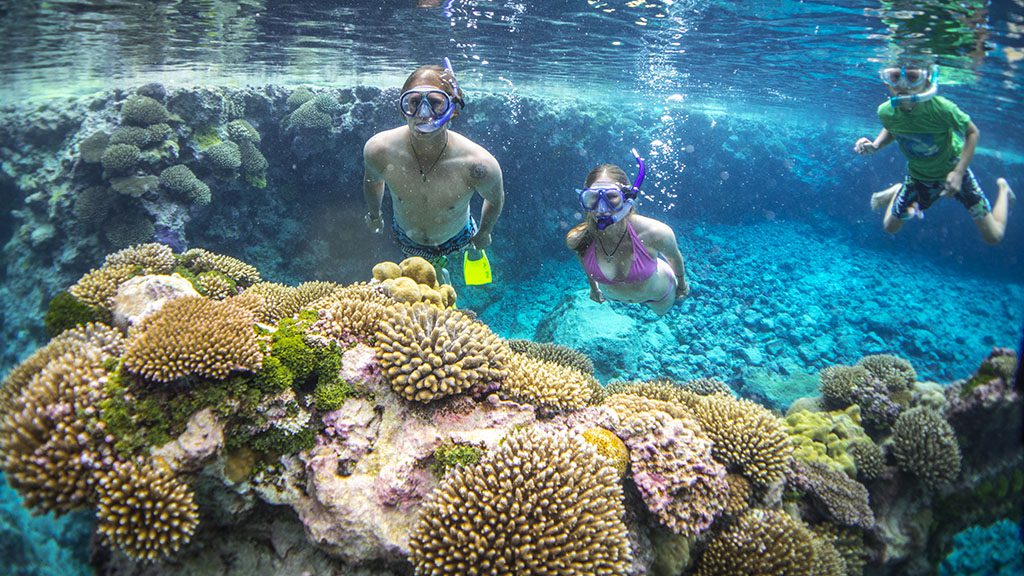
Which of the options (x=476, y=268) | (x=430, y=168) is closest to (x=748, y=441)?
(x=476, y=268)

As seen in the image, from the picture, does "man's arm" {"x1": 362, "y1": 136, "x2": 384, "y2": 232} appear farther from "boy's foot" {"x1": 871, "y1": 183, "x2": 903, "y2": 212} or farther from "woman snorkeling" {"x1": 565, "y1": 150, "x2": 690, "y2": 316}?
"boy's foot" {"x1": 871, "y1": 183, "x2": 903, "y2": 212}

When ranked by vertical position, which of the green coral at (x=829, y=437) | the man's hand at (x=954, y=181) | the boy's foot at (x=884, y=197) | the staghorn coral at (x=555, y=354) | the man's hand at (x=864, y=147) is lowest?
the staghorn coral at (x=555, y=354)

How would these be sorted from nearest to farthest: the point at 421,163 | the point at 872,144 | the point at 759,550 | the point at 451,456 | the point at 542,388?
the point at 451,456, the point at 759,550, the point at 542,388, the point at 421,163, the point at 872,144

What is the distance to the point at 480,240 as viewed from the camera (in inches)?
249

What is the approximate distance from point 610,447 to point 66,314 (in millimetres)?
5468

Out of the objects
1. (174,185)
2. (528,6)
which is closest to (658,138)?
(528,6)

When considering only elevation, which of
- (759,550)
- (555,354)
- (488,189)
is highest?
(488,189)

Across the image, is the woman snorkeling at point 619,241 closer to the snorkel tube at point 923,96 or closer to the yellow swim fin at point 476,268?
the yellow swim fin at point 476,268

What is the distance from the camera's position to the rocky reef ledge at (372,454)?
293cm

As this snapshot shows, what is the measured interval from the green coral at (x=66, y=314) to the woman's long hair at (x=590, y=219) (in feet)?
16.9

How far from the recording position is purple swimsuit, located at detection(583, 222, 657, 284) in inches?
215

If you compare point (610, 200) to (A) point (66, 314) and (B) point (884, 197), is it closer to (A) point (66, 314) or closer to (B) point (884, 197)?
(A) point (66, 314)

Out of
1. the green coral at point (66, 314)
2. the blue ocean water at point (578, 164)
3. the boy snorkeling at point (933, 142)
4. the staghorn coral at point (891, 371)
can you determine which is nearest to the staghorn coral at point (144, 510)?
the green coral at point (66, 314)

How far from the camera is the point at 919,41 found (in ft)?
46.6
